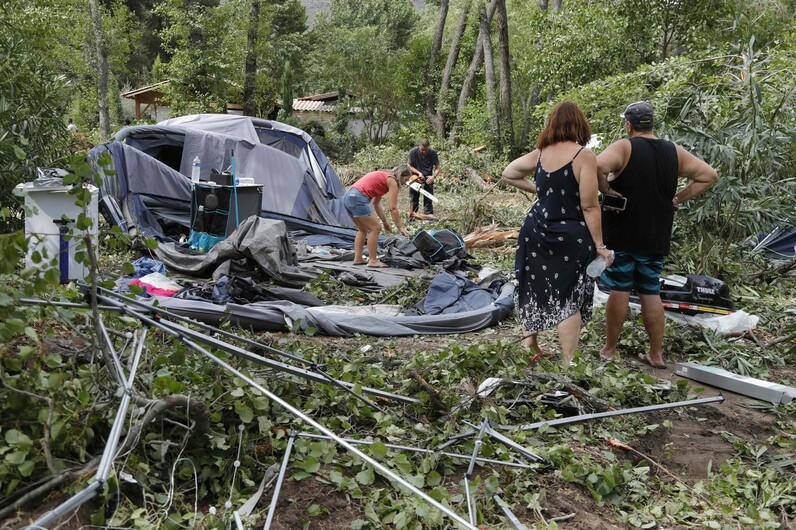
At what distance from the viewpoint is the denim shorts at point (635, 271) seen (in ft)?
16.5

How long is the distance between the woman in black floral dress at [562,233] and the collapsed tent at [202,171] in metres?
5.18

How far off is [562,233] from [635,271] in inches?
30.9

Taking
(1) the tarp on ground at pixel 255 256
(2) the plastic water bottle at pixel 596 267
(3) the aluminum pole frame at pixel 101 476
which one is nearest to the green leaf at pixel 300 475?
(3) the aluminum pole frame at pixel 101 476

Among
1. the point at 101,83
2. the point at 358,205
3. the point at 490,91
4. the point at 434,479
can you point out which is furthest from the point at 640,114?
the point at 101,83

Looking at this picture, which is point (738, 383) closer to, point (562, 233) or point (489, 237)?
point (562, 233)

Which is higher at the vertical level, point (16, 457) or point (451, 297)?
point (16, 457)

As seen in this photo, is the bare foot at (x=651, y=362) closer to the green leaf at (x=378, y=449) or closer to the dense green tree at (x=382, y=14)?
the green leaf at (x=378, y=449)

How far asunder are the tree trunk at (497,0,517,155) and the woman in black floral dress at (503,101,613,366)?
16.4 metres

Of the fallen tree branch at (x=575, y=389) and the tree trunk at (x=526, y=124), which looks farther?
the tree trunk at (x=526, y=124)

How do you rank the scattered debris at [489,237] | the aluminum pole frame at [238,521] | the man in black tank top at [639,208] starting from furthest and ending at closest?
the scattered debris at [489,237]
the man in black tank top at [639,208]
the aluminum pole frame at [238,521]

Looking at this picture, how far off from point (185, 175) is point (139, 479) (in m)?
9.28

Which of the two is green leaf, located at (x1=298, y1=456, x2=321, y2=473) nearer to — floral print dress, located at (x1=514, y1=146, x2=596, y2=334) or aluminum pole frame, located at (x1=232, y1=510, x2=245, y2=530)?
aluminum pole frame, located at (x1=232, y1=510, x2=245, y2=530)

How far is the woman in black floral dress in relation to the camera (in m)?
4.54

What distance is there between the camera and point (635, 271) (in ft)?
16.6
